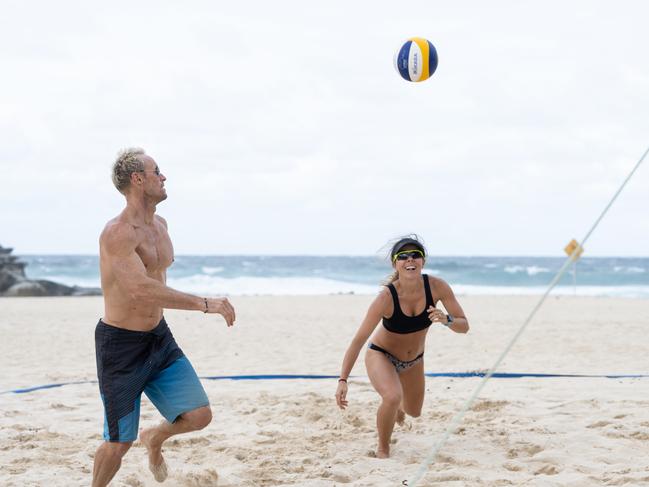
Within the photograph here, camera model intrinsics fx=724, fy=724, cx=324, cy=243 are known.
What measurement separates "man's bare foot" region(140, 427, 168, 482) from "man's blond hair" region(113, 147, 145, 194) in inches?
48.6

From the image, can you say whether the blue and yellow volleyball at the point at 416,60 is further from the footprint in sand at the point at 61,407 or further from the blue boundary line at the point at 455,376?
the footprint in sand at the point at 61,407

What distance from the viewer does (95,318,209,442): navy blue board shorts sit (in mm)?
3285

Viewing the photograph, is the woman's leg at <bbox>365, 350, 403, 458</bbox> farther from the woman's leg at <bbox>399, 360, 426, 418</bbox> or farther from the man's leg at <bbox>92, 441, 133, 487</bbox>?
the man's leg at <bbox>92, 441, 133, 487</bbox>

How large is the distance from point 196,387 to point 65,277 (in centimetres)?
3631

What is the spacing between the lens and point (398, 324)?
13.8 ft

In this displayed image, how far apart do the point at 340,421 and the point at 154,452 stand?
1.58 m

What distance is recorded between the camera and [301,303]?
16734mm

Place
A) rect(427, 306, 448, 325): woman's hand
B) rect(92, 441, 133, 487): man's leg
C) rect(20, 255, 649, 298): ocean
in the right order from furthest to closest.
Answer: rect(20, 255, 649, 298): ocean < rect(427, 306, 448, 325): woman's hand < rect(92, 441, 133, 487): man's leg

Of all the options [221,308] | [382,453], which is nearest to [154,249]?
[221,308]

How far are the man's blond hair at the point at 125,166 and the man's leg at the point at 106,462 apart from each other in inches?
46.0

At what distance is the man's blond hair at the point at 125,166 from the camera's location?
11.0 feet

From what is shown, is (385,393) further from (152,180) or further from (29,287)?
(29,287)

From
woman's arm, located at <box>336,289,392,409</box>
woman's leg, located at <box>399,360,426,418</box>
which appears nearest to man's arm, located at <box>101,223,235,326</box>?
woman's arm, located at <box>336,289,392,409</box>

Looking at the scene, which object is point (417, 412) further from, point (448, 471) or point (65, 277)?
point (65, 277)
